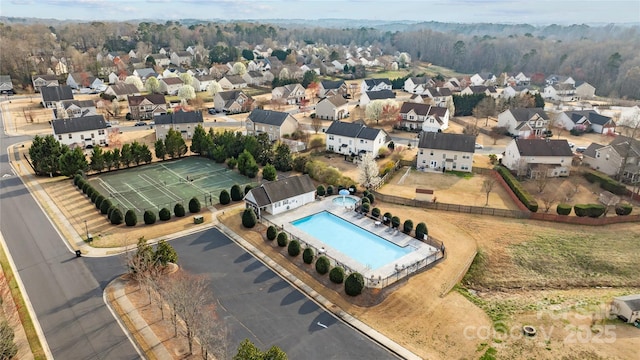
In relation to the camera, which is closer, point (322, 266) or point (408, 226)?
point (322, 266)

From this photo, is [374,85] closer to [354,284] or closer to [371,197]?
[371,197]

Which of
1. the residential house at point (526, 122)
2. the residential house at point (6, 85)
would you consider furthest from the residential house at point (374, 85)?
the residential house at point (6, 85)

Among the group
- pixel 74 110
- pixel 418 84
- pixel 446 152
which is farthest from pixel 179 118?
pixel 418 84

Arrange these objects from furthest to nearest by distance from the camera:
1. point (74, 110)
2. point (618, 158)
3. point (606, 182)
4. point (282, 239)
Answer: point (74, 110) < point (618, 158) < point (606, 182) < point (282, 239)

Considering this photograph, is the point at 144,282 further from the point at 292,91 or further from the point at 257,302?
the point at 292,91

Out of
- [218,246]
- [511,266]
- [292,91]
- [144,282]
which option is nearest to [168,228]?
[218,246]
